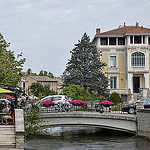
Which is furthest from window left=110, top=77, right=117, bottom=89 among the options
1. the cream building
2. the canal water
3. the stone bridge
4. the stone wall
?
the stone wall

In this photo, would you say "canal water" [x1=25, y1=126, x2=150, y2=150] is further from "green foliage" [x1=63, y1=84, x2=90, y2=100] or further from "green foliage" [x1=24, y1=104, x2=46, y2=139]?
"green foliage" [x1=63, y1=84, x2=90, y2=100]

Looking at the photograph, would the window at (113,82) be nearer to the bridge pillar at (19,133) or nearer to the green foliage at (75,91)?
the green foliage at (75,91)

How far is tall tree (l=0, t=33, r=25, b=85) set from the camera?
31023mm

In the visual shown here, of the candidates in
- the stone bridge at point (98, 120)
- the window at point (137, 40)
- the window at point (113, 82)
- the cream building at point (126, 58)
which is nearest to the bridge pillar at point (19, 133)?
the stone bridge at point (98, 120)

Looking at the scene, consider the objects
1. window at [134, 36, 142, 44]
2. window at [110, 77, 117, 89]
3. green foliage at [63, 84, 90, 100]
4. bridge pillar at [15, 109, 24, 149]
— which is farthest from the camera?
window at [110, 77, 117, 89]

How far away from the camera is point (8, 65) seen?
32.1 m

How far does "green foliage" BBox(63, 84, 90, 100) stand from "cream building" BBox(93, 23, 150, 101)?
8989mm

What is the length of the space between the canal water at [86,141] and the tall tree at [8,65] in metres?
5.91

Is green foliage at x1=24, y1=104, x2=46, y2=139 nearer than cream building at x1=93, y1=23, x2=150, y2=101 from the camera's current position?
Yes

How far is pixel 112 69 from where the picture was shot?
5606 cm

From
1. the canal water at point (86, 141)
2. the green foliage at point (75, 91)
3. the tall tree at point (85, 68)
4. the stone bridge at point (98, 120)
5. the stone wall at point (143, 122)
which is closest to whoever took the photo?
the canal water at point (86, 141)

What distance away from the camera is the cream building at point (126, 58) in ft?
179

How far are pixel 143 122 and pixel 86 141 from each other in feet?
16.0

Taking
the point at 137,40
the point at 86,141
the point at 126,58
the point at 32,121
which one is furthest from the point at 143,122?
the point at 137,40
